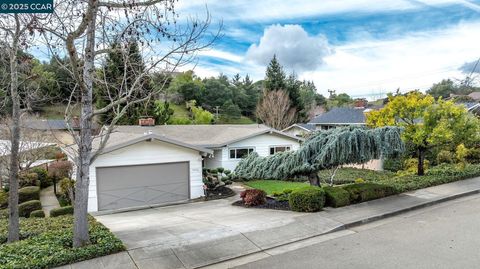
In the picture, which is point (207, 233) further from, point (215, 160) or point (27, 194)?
point (215, 160)

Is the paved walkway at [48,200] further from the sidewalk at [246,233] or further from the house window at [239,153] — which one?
the house window at [239,153]

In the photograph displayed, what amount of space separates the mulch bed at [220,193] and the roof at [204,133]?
3.97 metres

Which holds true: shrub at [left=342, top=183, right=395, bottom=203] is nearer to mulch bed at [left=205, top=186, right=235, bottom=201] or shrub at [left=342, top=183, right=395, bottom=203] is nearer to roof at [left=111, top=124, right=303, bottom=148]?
mulch bed at [left=205, top=186, right=235, bottom=201]

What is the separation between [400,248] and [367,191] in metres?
5.02

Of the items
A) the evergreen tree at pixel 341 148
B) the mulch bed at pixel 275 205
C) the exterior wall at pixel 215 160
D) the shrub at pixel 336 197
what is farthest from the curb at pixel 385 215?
the exterior wall at pixel 215 160

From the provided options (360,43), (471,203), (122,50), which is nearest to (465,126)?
(471,203)

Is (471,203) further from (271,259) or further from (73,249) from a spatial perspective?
(73,249)

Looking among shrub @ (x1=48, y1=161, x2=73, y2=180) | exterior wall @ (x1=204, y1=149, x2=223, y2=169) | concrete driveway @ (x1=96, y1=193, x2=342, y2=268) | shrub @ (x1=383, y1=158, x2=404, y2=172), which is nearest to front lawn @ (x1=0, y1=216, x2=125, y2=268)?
concrete driveway @ (x1=96, y1=193, x2=342, y2=268)

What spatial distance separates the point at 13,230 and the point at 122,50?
5881 millimetres

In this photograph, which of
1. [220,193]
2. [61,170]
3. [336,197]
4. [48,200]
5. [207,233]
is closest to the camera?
[207,233]

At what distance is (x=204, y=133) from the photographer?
25047 millimetres

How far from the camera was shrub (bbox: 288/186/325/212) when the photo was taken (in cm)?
1110

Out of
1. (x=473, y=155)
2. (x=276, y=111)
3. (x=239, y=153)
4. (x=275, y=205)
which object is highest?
(x=276, y=111)

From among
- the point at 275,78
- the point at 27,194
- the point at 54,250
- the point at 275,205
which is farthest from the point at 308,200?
the point at 275,78
